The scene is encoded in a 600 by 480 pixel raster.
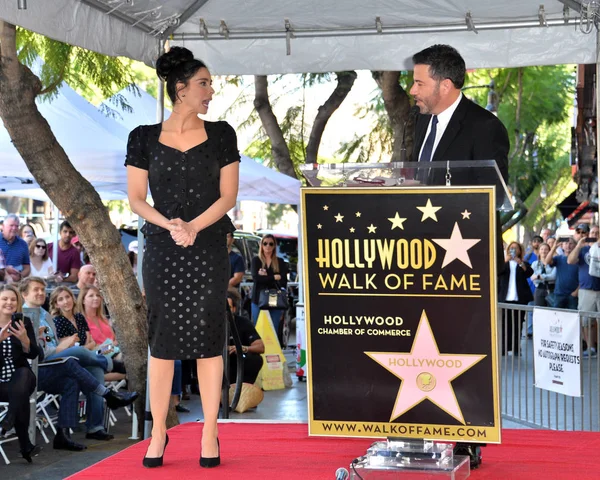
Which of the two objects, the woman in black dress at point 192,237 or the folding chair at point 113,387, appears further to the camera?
the folding chair at point 113,387

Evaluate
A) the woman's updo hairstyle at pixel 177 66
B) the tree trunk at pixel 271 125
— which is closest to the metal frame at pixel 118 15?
the woman's updo hairstyle at pixel 177 66

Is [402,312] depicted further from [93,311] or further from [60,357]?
[93,311]

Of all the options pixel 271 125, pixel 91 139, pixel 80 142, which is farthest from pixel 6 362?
pixel 271 125

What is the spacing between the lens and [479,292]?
4.32 meters

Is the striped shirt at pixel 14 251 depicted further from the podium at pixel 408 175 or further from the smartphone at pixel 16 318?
the podium at pixel 408 175

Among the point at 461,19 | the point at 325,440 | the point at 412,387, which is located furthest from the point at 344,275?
the point at 461,19

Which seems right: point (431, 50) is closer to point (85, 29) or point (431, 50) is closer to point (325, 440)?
point (325, 440)

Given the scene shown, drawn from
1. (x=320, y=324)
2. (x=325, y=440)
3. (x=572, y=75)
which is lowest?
(x=325, y=440)

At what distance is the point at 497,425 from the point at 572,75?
3078 cm

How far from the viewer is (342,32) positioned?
785 cm

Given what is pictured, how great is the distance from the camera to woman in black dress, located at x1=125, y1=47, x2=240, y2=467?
4836 mm

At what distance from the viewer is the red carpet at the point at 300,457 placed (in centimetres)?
476

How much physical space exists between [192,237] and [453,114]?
4.56 ft

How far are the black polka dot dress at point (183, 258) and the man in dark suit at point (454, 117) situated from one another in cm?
107
